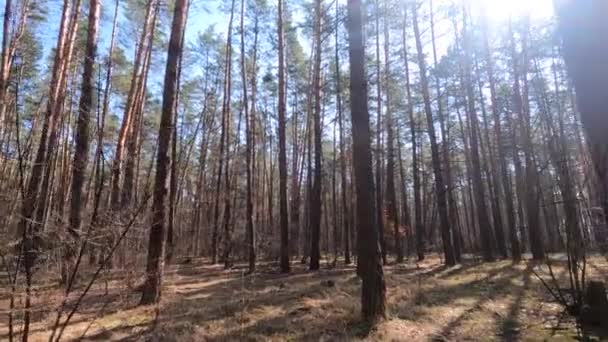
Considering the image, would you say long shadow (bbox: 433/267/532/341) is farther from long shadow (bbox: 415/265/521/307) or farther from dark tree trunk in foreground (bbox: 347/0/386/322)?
dark tree trunk in foreground (bbox: 347/0/386/322)

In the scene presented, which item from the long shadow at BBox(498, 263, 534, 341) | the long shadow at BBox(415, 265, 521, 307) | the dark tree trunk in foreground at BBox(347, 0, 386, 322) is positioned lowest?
the long shadow at BBox(498, 263, 534, 341)

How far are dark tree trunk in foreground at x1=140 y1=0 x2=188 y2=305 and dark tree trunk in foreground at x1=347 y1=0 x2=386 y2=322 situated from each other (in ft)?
9.92

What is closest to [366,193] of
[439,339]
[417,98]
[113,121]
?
[439,339]

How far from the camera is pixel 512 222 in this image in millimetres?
15125

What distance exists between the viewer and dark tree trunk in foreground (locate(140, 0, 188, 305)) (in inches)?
272

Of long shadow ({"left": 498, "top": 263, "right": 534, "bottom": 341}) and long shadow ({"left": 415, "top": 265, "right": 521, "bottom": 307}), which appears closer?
long shadow ({"left": 498, "top": 263, "right": 534, "bottom": 341})

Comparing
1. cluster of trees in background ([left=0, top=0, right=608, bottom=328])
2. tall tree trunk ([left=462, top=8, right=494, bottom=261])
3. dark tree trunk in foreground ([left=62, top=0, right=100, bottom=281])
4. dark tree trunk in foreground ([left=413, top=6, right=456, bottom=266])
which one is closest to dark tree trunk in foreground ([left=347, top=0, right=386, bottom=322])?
cluster of trees in background ([left=0, top=0, right=608, bottom=328])

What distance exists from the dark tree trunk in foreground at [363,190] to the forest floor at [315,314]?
35 cm

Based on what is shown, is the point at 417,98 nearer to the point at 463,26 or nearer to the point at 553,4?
the point at 463,26

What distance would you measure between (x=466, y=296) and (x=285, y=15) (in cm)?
1208

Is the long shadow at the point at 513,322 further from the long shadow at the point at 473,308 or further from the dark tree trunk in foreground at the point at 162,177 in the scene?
the dark tree trunk in foreground at the point at 162,177

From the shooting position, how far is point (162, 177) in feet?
23.2

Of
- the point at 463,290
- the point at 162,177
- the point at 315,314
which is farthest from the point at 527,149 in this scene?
the point at 162,177

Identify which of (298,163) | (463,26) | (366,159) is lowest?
(366,159)
